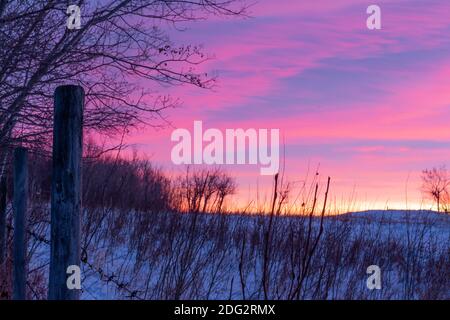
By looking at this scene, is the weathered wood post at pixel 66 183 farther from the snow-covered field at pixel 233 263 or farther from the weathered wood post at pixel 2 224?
the weathered wood post at pixel 2 224

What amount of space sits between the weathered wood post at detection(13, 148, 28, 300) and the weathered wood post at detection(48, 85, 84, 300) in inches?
64.8

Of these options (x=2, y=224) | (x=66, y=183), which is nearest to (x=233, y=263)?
(x=2, y=224)

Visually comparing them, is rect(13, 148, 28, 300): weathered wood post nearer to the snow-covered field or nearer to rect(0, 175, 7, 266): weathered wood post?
rect(0, 175, 7, 266): weathered wood post

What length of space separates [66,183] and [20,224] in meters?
1.77

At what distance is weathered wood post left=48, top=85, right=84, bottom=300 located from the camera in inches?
144

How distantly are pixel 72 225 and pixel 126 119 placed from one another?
392cm

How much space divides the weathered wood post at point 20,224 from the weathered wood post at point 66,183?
5.40 feet

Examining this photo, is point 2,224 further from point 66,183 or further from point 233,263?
point 233,263

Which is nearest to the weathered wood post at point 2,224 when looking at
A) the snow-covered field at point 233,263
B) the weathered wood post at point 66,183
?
the snow-covered field at point 233,263

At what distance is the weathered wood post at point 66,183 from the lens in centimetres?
367
